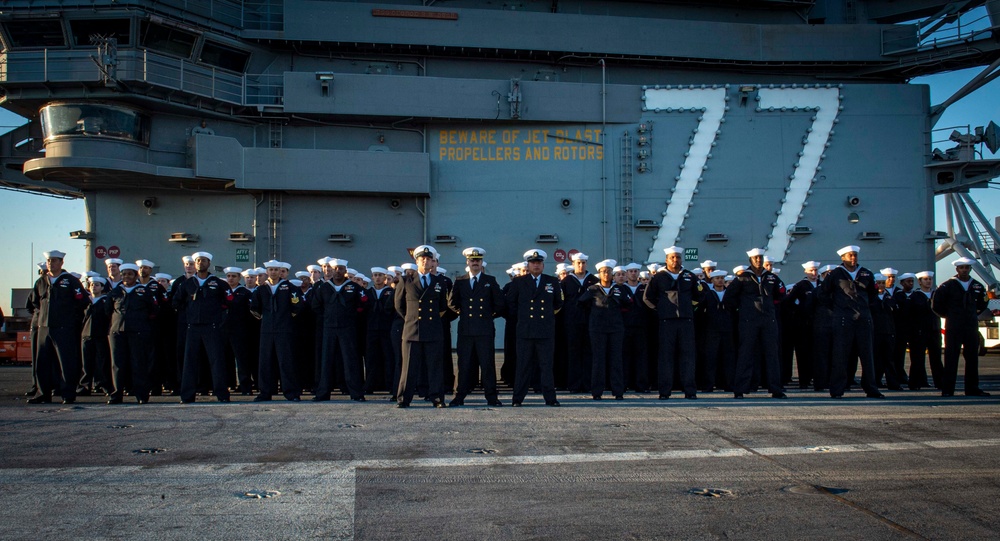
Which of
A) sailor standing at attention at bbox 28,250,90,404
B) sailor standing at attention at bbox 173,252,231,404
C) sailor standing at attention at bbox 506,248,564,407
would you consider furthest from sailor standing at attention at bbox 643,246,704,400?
sailor standing at attention at bbox 28,250,90,404

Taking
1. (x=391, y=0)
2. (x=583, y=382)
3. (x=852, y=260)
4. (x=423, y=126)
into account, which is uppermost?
(x=391, y=0)

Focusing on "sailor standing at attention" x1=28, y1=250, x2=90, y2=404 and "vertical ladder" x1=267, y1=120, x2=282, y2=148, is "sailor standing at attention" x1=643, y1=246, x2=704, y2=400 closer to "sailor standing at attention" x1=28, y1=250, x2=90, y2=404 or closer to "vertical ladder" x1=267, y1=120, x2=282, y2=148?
"sailor standing at attention" x1=28, y1=250, x2=90, y2=404

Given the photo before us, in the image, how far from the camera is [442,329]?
832cm

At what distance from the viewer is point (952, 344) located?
9.34 metres

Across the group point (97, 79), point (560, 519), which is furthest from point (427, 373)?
point (97, 79)

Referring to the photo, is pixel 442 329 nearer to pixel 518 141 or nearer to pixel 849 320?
pixel 849 320

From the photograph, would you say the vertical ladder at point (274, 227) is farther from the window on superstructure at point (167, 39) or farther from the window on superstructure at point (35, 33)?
the window on superstructure at point (35, 33)

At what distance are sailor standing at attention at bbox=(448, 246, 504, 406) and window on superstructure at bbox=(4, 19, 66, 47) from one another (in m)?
10.3

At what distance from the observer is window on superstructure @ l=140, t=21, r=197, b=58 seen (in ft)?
45.6

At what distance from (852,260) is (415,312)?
538cm

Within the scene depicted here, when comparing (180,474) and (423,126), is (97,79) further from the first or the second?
(180,474)

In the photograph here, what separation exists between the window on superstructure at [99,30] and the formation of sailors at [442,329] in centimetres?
596

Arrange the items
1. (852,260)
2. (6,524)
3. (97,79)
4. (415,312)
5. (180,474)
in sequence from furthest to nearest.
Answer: (97,79) → (852,260) → (415,312) → (180,474) → (6,524)

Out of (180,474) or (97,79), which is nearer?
(180,474)
